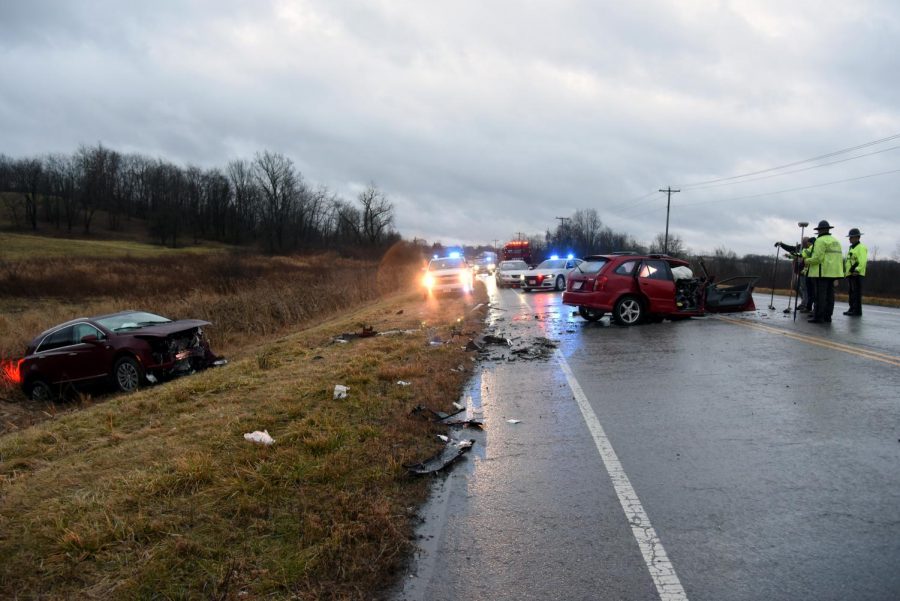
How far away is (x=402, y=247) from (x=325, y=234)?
27.1m

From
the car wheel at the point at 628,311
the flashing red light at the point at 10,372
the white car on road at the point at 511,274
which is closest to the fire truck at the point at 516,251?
the white car on road at the point at 511,274

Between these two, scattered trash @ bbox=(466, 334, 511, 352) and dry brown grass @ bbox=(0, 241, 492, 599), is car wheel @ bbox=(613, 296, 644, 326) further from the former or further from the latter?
dry brown grass @ bbox=(0, 241, 492, 599)

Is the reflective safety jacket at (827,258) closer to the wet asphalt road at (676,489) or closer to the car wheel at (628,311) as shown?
the car wheel at (628,311)

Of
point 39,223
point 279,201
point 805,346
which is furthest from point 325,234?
point 805,346

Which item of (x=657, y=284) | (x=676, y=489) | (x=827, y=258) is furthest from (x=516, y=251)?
(x=676, y=489)

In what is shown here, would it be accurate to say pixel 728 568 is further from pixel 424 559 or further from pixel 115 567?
pixel 115 567

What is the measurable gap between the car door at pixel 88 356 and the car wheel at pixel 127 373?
0.25m

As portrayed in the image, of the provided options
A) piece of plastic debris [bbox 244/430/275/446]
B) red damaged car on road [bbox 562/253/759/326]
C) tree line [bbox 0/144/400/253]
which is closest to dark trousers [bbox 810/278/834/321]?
red damaged car on road [bbox 562/253/759/326]

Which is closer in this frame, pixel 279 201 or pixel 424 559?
pixel 424 559

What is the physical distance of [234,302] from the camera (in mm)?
21609

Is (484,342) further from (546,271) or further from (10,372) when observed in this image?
(546,271)

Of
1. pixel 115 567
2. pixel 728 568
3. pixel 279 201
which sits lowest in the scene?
pixel 115 567

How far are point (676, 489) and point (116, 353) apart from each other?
1117cm

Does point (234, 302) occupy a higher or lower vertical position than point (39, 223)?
lower
